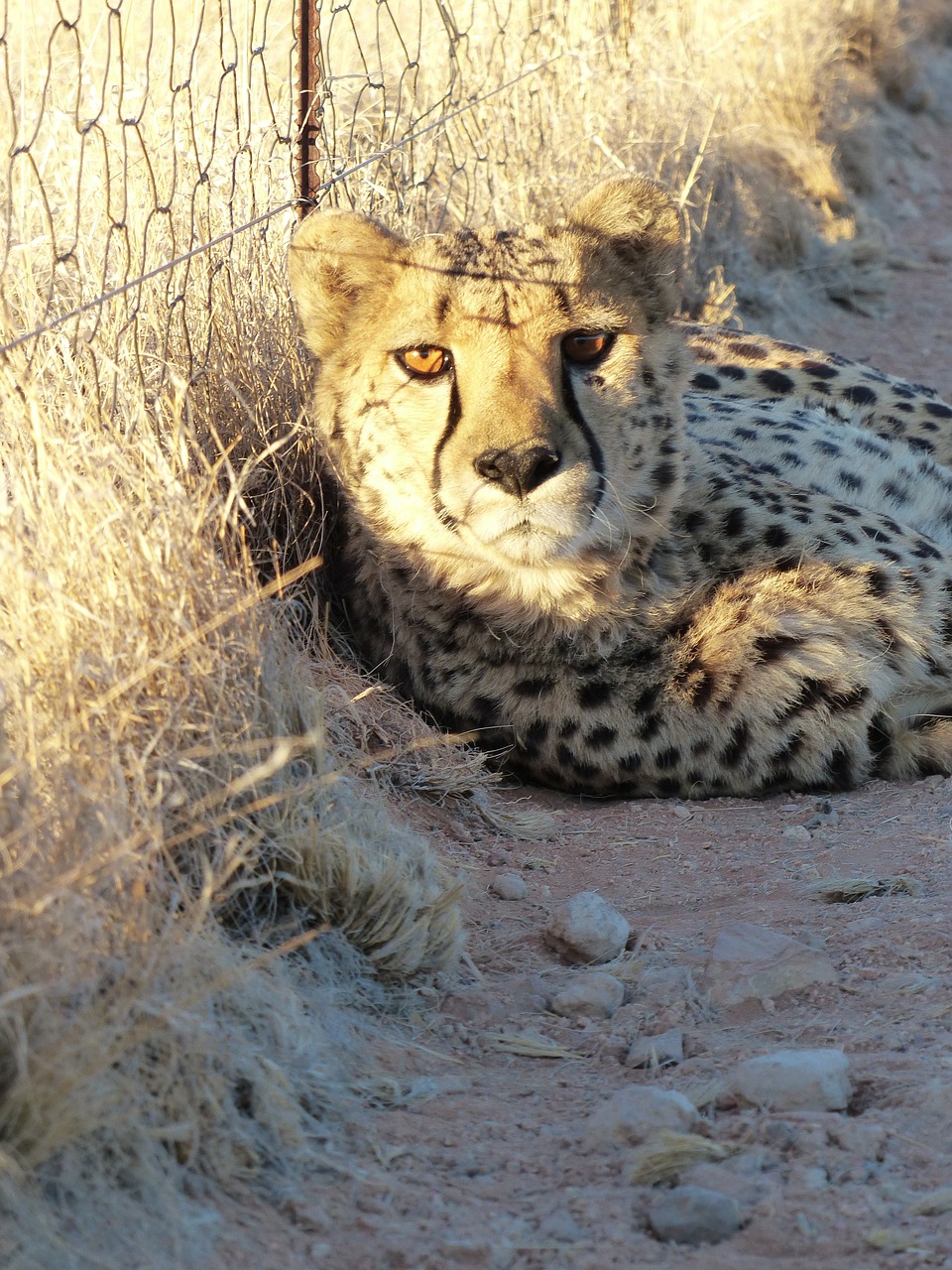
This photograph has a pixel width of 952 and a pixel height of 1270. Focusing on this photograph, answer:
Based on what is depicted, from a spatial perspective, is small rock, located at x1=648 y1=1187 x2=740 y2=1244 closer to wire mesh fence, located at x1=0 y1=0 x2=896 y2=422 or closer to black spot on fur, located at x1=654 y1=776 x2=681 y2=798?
black spot on fur, located at x1=654 y1=776 x2=681 y2=798

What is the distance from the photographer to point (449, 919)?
7.64ft

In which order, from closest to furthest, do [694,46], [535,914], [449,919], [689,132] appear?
1. [449,919]
2. [535,914]
3. [689,132]
4. [694,46]

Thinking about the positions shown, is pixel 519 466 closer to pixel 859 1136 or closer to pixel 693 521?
pixel 693 521

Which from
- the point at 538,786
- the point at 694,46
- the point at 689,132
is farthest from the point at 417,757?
the point at 694,46

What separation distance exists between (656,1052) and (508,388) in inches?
46.3

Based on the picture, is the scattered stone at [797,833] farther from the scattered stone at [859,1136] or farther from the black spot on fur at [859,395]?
the black spot on fur at [859,395]

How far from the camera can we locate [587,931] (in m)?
2.41

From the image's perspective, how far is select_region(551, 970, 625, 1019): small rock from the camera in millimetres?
2256

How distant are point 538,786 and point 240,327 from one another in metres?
1.19

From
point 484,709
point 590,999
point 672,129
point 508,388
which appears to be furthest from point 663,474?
point 672,129

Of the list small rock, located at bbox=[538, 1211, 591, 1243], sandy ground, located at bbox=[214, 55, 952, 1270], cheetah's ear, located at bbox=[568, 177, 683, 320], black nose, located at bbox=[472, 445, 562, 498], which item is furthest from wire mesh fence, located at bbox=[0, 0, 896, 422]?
small rock, located at bbox=[538, 1211, 591, 1243]

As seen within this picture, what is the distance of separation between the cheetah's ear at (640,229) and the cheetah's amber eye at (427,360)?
1.44 ft

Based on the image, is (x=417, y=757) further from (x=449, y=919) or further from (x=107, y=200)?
(x=107, y=200)

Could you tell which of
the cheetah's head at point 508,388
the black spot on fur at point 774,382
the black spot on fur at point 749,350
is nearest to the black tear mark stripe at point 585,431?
the cheetah's head at point 508,388
